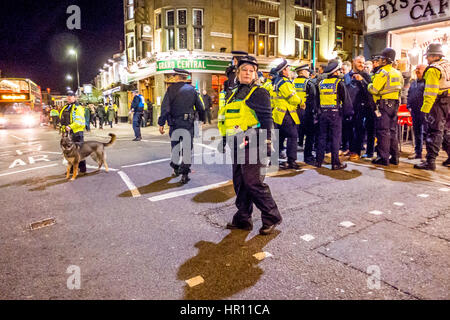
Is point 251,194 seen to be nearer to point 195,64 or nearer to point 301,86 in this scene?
point 301,86

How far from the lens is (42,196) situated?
5926 millimetres

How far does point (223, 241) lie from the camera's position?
381 centimetres

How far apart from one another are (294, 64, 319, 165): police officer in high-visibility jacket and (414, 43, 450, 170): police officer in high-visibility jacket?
215 cm

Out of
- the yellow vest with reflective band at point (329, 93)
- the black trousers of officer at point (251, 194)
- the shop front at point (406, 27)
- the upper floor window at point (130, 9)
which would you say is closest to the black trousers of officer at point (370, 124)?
the yellow vest with reflective band at point (329, 93)

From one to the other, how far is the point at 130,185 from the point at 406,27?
32.4 feet

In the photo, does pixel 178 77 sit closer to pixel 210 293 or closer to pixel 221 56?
pixel 210 293

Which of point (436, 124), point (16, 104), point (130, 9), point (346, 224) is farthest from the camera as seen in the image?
point (16, 104)

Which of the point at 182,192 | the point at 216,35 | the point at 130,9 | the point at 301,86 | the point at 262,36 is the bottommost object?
the point at 182,192

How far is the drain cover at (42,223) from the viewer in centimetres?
442

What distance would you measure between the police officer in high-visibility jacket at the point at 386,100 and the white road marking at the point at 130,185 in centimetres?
520

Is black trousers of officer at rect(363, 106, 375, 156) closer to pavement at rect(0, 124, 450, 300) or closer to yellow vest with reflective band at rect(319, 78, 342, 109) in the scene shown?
yellow vest with reflective band at rect(319, 78, 342, 109)

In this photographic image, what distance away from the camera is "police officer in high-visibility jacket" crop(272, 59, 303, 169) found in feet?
21.8

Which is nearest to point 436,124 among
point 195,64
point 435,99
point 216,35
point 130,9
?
point 435,99
